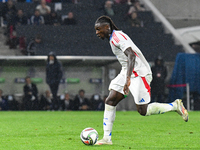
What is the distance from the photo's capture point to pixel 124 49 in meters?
6.14

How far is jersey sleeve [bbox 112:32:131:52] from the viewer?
20.2 ft

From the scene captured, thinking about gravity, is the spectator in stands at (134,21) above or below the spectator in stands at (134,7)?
below

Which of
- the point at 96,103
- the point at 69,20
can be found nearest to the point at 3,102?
the point at 96,103

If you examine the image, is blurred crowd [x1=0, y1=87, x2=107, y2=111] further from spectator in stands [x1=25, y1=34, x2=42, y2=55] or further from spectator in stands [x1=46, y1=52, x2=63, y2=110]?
spectator in stands [x1=25, y1=34, x2=42, y2=55]

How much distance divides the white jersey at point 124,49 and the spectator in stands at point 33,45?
43.4ft

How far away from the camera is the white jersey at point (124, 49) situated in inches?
243

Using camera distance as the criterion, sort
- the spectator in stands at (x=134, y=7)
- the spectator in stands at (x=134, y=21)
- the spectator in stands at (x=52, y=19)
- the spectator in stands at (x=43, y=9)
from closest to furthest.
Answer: the spectator in stands at (x=52, y=19), the spectator in stands at (x=43, y=9), the spectator in stands at (x=134, y=21), the spectator in stands at (x=134, y=7)

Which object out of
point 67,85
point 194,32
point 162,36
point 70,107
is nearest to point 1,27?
point 67,85

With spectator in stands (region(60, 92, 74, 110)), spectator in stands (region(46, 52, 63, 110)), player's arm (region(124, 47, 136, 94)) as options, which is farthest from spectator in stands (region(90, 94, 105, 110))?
player's arm (region(124, 47, 136, 94))

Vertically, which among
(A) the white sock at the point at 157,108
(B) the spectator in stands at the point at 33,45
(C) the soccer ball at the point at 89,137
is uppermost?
(B) the spectator in stands at the point at 33,45

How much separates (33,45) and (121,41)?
13.8 m

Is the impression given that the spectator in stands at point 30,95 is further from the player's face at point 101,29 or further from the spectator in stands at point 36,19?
the player's face at point 101,29

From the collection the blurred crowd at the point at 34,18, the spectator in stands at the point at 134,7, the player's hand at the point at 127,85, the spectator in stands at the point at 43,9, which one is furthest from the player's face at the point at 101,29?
the spectator in stands at the point at 134,7

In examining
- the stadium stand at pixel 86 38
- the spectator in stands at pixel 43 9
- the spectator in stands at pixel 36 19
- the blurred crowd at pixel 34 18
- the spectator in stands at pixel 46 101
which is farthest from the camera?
the spectator in stands at pixel 43 9
